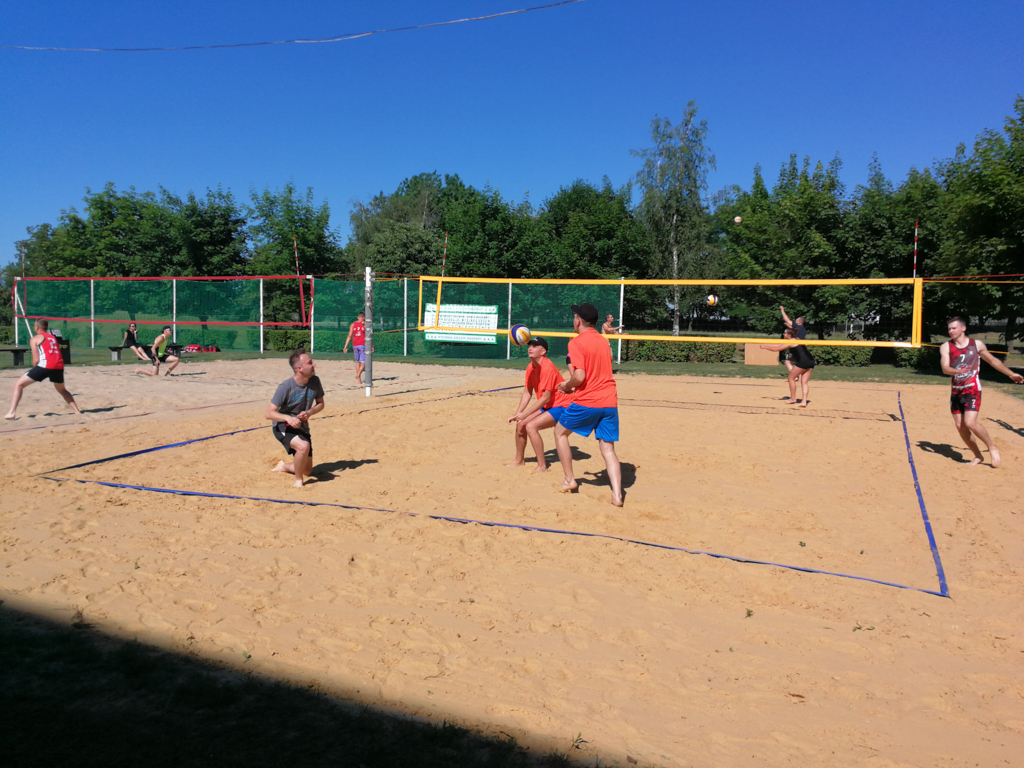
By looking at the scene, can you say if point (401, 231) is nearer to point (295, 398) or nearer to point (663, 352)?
point (663, 352)

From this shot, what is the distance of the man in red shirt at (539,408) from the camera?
6.63 metres

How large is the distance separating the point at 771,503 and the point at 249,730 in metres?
4.41

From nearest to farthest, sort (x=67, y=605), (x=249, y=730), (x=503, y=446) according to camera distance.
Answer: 1. (x=249, y=730)
2. (x=67, y=605)
3. (x=503, y=446)

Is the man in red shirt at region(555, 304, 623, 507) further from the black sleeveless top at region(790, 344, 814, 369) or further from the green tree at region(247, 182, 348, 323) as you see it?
the green tree at region(247, 182, 348, 323)

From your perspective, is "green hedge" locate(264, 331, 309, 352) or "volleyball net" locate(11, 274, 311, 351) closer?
"volleyball net" locate(11, 274, 311, 351)

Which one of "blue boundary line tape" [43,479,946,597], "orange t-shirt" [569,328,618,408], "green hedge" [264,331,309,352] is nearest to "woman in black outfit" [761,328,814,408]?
"orange t-shirt" [569,328,618,408]

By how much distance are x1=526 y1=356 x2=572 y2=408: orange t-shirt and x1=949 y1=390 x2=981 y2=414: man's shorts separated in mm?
4058

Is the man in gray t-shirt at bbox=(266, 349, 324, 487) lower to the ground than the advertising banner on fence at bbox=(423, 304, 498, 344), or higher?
→ lower

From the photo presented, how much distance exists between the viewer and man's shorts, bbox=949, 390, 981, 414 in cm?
709

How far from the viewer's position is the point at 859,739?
8.54 ft

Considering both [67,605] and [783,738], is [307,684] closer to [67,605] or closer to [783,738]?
[67,605]

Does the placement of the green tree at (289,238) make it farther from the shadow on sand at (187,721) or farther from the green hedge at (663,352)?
the shadow on sand at (187,721)

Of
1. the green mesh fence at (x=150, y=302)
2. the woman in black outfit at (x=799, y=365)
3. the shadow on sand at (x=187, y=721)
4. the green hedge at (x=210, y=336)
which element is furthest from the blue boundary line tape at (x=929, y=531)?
the green hedge at (x=210, y=336)

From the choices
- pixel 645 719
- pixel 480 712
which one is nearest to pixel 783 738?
pixel 645 719
